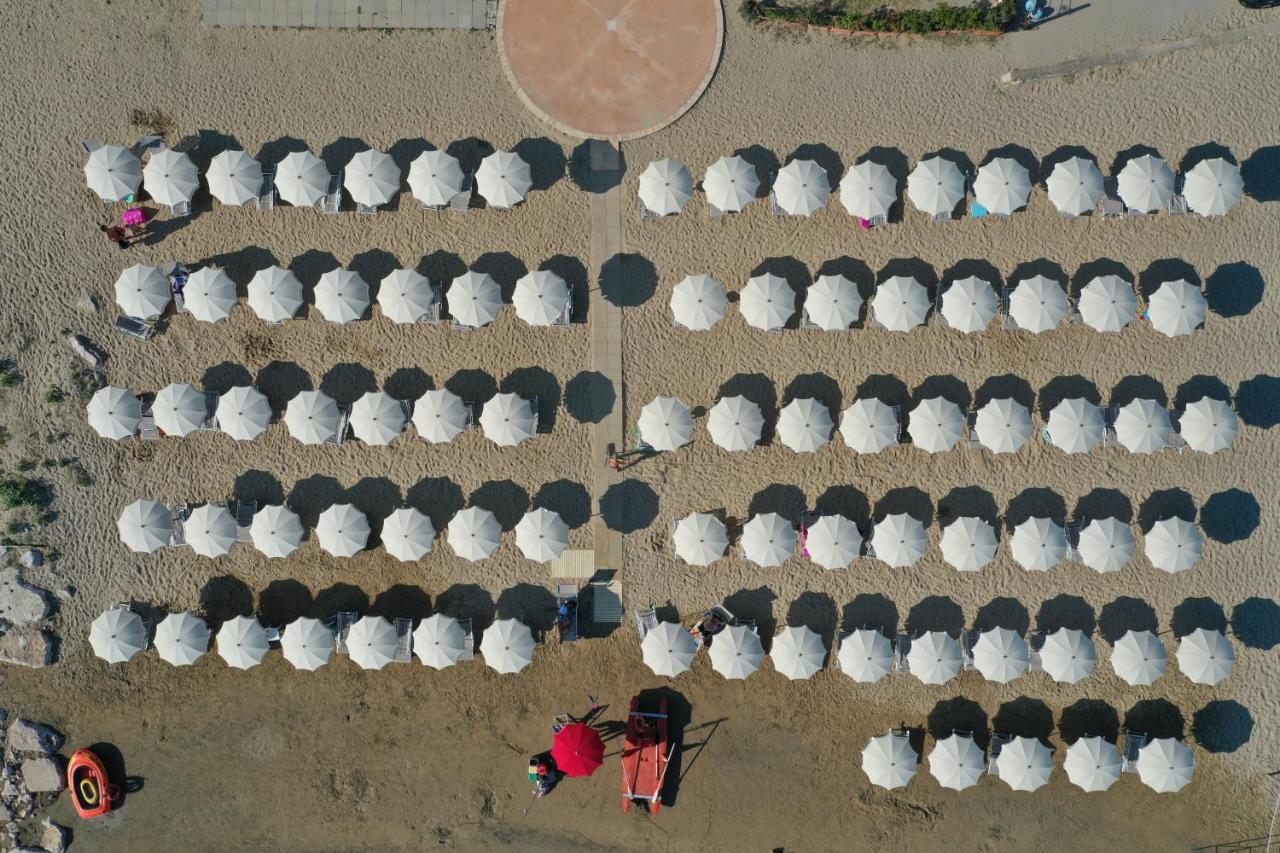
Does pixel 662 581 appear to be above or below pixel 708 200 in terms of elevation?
below

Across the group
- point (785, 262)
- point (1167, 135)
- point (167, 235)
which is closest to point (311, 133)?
point (167, 235)

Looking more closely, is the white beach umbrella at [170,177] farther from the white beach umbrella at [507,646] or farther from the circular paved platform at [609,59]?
the white beach umbrella at [507,646]

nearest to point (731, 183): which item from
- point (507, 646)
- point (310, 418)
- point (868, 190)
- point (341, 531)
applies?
point (868, 190)

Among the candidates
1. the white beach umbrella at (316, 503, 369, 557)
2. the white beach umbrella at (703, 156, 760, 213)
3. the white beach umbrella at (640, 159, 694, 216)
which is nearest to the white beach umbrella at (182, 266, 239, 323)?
the white beach umbrella at (316, 503, 369, 557)

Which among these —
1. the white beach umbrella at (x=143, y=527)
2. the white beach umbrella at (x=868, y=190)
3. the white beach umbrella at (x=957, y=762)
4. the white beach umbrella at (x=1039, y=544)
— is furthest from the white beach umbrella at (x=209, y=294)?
the white beach umbrella at (x=957, y=762)

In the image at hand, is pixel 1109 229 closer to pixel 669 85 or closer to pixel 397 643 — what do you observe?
pixel 669 85

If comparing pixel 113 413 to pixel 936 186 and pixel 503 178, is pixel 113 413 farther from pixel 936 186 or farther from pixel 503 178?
pixel 936 186

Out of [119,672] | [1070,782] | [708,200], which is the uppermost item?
[708,200]
